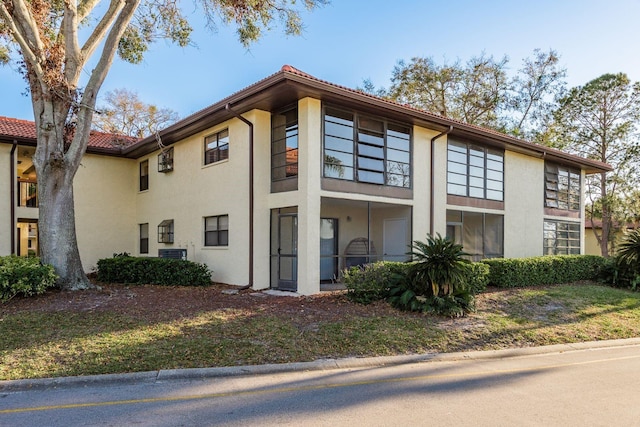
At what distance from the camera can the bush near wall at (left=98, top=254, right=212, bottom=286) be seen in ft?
44.4

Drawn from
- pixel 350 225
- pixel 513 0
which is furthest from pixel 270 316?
pixel 513 0

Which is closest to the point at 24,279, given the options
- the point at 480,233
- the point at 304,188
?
the point at 304,188

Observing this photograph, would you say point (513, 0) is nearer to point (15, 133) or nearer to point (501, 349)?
point (501, 349)

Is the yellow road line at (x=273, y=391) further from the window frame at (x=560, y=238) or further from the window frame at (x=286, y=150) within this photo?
the window frame at (x=560, y=238)

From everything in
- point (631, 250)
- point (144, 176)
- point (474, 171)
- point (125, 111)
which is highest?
point (125, 111)

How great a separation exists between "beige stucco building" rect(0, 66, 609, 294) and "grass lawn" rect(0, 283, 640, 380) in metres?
2.49

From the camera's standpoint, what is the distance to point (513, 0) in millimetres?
11789

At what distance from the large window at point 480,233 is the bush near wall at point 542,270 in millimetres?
2133

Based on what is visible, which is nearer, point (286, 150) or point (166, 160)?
point (286, 150)

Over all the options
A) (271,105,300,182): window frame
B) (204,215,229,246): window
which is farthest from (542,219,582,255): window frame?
(204,215,229,246): window

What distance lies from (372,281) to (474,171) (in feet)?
25.9

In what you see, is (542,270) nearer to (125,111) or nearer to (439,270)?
(439,270)

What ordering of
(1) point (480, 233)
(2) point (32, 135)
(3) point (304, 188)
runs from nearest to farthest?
(3) point (304, 188) < (2) point (32, 135) < (1) point (480, 233)

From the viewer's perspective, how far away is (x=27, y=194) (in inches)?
717
